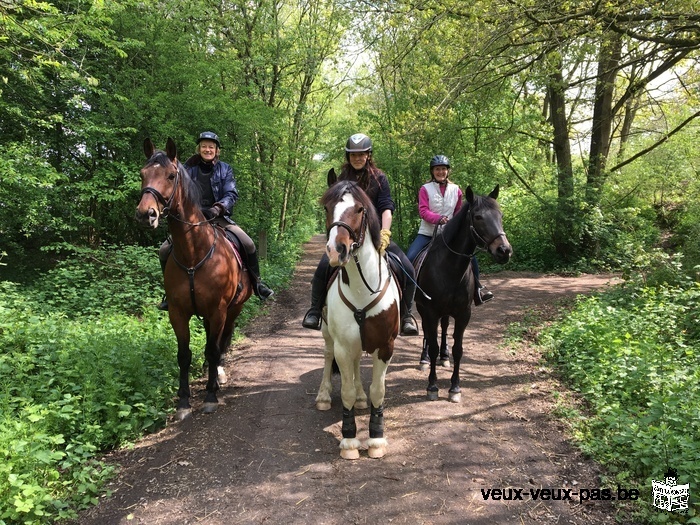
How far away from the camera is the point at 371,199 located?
427 cm

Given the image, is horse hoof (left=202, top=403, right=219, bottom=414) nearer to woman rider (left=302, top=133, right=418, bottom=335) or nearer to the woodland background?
the woodland background

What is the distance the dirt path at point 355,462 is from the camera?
3018 mm

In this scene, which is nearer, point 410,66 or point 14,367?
point 14,367

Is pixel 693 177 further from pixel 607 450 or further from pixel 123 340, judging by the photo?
pixel 123 340

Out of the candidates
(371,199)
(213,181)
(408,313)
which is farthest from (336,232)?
(213,181)

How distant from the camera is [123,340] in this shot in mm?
5340

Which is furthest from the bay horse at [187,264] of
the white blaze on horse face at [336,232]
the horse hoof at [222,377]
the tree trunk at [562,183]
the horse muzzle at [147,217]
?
the tree trunk at [562,183]

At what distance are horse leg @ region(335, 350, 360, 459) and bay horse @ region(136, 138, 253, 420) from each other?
1.83m

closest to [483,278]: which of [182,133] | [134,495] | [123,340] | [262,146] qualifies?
[262,146]

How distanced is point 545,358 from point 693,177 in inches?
607

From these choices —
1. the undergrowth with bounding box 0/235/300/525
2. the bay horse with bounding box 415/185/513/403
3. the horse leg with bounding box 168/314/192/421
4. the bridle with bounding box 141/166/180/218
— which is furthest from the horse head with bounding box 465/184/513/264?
the undergrowth with bounding box 0/235/300/525

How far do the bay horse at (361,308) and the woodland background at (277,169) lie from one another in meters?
2.09

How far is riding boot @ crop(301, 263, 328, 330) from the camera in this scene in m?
4.50

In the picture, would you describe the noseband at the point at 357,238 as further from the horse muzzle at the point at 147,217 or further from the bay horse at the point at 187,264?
the bay horse at the point at 187,264
